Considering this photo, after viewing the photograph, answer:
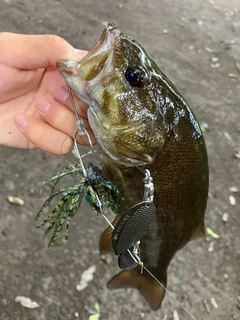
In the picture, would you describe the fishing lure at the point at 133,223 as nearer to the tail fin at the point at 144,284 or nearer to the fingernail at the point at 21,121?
the fingernail at the point at 21,121

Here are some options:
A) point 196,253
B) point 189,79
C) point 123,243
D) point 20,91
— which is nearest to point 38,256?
point 196,253

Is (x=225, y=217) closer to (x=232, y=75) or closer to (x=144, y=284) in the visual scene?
(x=144, y=284)

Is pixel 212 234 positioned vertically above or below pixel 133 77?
below

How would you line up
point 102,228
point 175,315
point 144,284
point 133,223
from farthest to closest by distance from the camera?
point 102,228
point 175,315
point 144,284
point 133,223

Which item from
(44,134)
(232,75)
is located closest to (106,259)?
(44,134)

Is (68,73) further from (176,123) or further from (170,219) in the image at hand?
(170,219)
